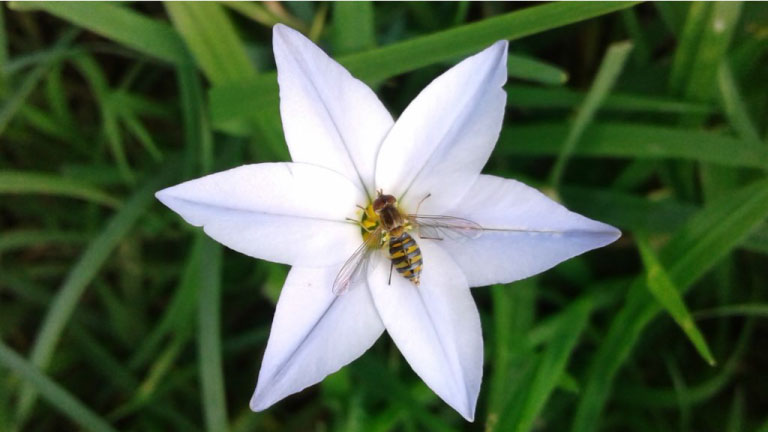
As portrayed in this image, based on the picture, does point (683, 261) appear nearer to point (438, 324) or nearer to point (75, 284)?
point (438, 324)

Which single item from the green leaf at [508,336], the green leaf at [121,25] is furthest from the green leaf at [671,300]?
the green leaf at [121,25]

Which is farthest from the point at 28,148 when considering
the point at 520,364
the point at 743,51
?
the point at 743,51

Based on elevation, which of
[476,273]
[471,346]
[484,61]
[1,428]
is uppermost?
[484,61]

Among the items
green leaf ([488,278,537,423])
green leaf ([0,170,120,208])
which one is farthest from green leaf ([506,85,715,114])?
green leaf ([0,170,120,208])

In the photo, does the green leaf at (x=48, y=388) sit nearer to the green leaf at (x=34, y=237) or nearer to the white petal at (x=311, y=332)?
the green leaf at (x=34, y=237)

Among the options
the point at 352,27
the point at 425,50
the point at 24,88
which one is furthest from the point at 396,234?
the point at 24,88

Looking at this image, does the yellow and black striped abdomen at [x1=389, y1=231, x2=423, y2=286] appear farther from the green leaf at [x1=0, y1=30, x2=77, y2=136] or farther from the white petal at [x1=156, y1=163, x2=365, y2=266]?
the green leaf at [x1=0, y1=30, x2=77, y2=136]

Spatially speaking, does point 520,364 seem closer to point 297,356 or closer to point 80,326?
point 297,356
